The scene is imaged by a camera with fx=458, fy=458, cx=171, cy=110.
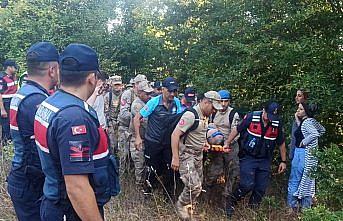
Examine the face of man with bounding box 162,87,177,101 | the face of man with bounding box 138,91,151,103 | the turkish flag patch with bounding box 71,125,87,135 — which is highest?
the turkish flag patch with bounding box 71,125,87,135

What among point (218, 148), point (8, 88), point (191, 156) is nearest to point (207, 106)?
point (191, 156)

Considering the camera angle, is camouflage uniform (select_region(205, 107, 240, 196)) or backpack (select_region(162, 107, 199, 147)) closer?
backpack (select_region(162, 107, 199, 147))

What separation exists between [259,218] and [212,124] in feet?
5.11

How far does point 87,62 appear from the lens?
266 cm

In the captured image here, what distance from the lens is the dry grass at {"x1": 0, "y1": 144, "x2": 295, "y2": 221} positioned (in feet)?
18.3

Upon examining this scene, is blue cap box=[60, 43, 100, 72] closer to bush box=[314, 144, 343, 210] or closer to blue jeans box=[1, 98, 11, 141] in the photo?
bush box=[314, 144, 343, 210]

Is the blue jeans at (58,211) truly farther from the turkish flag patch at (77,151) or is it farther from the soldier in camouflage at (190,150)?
the soldier in camouflage at (190,150)

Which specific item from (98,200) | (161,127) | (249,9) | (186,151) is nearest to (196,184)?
(186,151)

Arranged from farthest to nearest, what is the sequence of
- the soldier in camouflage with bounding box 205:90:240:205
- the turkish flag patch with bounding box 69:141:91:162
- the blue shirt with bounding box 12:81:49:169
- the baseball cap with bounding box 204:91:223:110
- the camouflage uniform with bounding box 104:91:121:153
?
the camouflage uniform with bounding box 104:91:121:153, the soldier in camouflage with bounding box 205:90:240:205, the baseball cap with bounding box 204:91:223:110, the blue shirt with bounding box 12:81:49:169, the turkish flag patch with bounding box 69:141:91:162

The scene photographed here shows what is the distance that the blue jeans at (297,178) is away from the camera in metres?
6.15

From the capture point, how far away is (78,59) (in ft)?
8.67

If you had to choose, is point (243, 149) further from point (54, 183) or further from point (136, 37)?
point (136, 37)

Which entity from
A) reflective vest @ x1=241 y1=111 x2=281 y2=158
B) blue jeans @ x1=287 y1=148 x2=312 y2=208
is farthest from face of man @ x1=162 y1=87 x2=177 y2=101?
blue jeans @ x1=287 y1=148 x2=312 y2=208

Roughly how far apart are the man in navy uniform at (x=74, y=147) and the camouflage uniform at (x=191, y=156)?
2825mm
